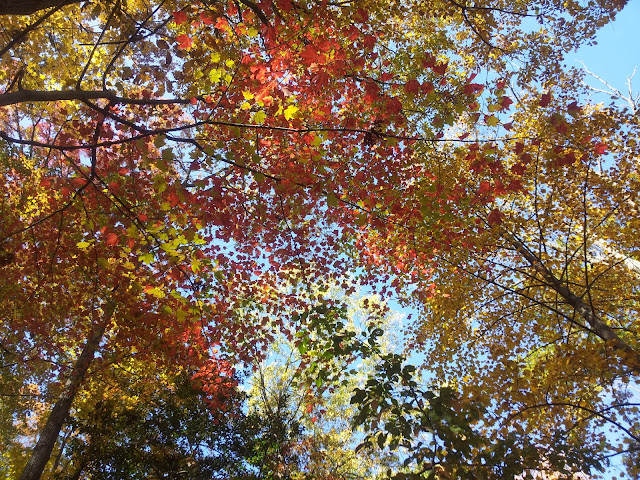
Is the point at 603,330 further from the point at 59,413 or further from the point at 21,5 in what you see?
the point at 59,413

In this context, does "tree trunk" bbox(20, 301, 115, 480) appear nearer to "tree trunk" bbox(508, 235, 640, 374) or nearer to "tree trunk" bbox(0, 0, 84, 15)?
"tree trunk" bbox(0, 0, 84, 15)

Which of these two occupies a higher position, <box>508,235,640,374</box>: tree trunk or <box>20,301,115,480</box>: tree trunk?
<box>508,235,640,374</box>: tree trunk

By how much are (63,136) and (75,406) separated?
28.7 ft

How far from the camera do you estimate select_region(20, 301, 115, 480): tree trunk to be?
8.58 metres

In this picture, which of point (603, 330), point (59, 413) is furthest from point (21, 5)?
point (59, 413)

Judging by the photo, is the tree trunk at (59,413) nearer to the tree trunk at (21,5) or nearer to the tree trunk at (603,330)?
the tree trunk at (21,5)

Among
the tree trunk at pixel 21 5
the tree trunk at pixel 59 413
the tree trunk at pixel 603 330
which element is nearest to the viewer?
the tree trunk at pixel 21 5

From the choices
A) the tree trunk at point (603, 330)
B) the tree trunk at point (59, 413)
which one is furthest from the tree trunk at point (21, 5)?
the tree trunk at point (603, 330)

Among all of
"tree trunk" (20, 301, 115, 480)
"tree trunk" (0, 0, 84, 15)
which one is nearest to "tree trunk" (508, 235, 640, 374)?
"tree trunk" (0, 0, 84, 15)

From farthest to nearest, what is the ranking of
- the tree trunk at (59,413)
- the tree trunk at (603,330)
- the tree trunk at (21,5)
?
the tree trunk at (59,413), the tree trunk at (603,330), the tree trunk at (21,5)

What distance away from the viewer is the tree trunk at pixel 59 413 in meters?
8.58

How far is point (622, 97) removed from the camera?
12.3 m

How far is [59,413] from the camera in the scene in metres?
9.26

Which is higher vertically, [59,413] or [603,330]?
[603,330]
